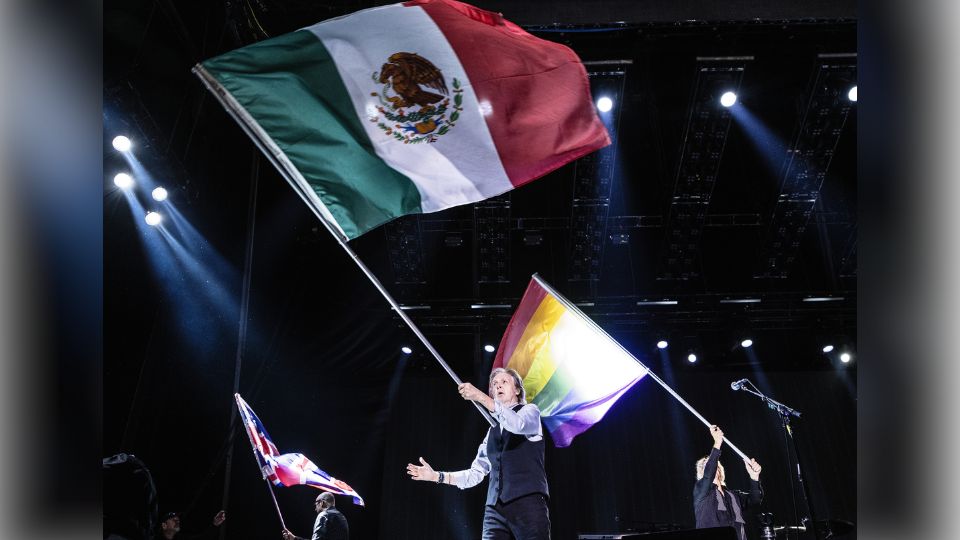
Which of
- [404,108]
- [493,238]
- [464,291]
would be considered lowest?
[404,108]

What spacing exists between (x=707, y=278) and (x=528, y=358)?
5.45m

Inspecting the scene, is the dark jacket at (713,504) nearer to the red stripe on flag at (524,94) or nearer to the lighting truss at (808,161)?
the lighting truss at (808,161)

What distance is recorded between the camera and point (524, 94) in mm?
4684

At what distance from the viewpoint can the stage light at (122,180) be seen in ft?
23.4

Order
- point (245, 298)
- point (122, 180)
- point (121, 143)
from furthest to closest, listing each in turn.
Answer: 1. point (245, 298)
2. point (122, 180)
3. point (121, 143)

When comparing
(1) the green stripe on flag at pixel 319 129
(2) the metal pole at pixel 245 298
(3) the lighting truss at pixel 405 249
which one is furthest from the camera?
(3) the lighting truss at pixel 405 249

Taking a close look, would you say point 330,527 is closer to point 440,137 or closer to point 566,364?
point 566,364

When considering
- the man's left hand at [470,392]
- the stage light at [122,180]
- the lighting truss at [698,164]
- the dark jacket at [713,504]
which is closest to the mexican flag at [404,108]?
the man's left hand at [470,392]

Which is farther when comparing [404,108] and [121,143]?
[121,143]

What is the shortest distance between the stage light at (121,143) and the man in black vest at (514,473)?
14.6ft

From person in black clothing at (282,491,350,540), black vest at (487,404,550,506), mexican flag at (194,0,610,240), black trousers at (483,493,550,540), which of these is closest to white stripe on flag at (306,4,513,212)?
mexican flag at (194,0,610,240)

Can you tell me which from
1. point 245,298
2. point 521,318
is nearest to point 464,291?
point 245,298

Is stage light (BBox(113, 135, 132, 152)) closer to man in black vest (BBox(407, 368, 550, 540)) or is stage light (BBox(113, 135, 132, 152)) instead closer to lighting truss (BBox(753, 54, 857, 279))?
man in black vest (BBox(407, 368, 550, 540))

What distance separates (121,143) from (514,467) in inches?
195
